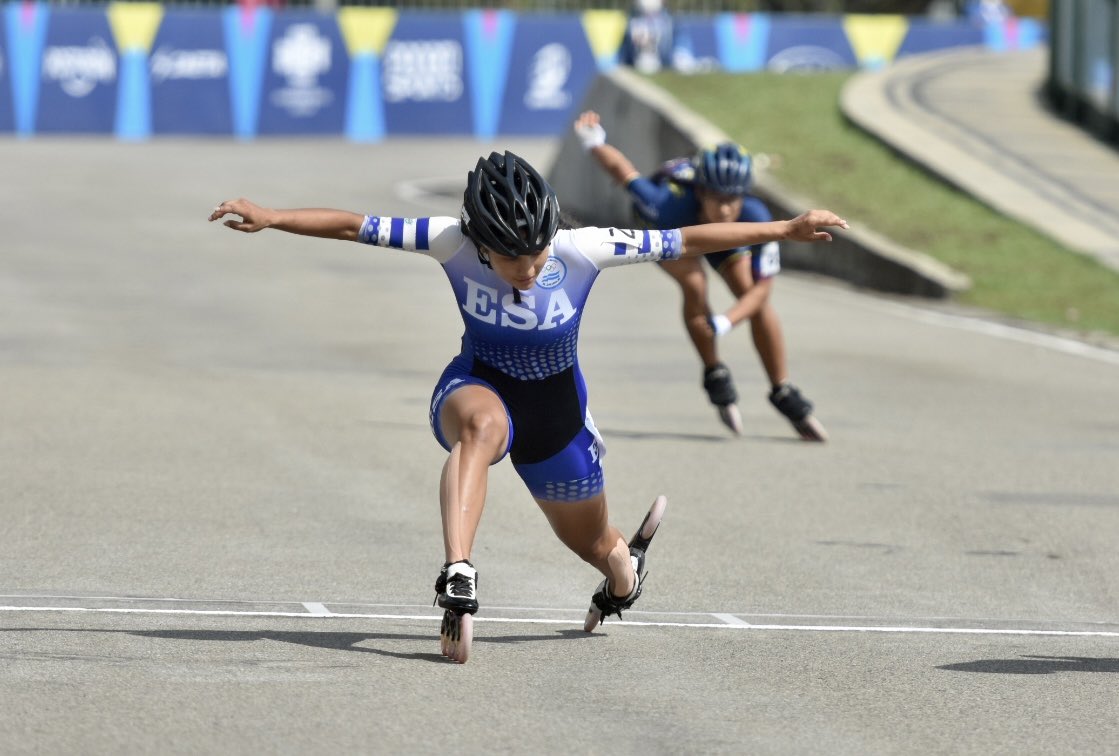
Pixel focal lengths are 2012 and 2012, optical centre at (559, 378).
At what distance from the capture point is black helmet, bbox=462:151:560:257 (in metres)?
6.31

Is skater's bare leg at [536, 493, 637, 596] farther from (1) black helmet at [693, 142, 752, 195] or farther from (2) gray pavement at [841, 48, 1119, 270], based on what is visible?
(2) gray pavement at [841, 48, 1119, 270]

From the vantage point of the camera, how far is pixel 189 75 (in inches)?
1357

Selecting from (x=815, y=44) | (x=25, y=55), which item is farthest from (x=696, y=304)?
(x=815, y=44)

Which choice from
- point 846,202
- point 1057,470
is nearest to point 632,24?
point 846,202

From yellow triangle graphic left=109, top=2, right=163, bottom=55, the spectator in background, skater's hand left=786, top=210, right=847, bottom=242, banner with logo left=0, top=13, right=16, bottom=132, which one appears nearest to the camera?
skater's hand left=786, top=210, right=847, bottom=242

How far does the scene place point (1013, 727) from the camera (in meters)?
5.75

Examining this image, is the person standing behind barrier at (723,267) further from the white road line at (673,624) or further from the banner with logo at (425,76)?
the banner with logo at (425,76)

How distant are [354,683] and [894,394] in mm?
8322

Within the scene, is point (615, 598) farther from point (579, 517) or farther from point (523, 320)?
point (523, 320)

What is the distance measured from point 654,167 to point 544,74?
13.5 m

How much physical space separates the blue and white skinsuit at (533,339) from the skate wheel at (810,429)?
202 inches

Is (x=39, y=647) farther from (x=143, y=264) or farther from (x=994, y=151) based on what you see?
(x=994, y=151)

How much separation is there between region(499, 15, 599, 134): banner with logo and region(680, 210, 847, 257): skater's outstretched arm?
1168 inches

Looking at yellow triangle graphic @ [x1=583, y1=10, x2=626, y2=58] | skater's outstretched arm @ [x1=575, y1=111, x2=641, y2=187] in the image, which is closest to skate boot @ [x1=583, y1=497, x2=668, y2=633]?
skater's outstretched arm @ [x1=575, y1=111, x2=641, y2=187]
